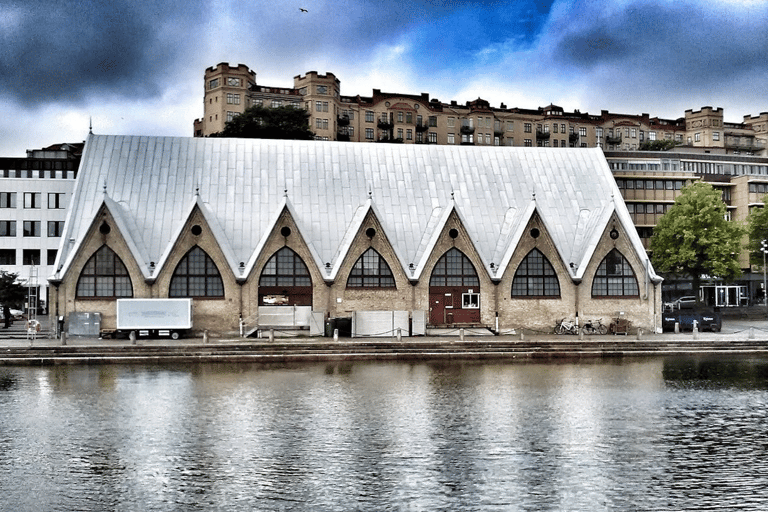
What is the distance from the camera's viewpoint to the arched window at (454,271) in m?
57.0

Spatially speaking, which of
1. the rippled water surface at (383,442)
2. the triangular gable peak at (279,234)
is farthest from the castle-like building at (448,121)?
the rippled water surface at (383,442)

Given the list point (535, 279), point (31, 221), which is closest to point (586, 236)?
point (535, 279)

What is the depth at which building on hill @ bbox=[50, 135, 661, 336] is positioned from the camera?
54.2 m

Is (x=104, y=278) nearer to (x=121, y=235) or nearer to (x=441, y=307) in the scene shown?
(x=121, y=235)

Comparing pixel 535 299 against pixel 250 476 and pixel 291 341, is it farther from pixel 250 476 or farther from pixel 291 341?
pixel 250 476

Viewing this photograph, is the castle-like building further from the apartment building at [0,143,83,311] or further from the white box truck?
the white box truck

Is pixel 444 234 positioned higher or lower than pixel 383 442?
higher

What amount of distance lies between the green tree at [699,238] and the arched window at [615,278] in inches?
654

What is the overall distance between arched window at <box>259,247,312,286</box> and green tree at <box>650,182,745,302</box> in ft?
115

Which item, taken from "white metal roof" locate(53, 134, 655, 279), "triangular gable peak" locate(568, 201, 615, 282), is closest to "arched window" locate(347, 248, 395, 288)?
"white metal roof" locate(53, 134, 655, 279)

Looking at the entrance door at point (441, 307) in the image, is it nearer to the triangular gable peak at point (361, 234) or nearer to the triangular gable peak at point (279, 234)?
the triangular gable peak at point (361, 234)

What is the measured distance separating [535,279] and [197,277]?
22645 mm

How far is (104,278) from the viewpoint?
53688mm

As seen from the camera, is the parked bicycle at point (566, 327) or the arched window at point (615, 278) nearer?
the parked bicycle at point (566, 327)
